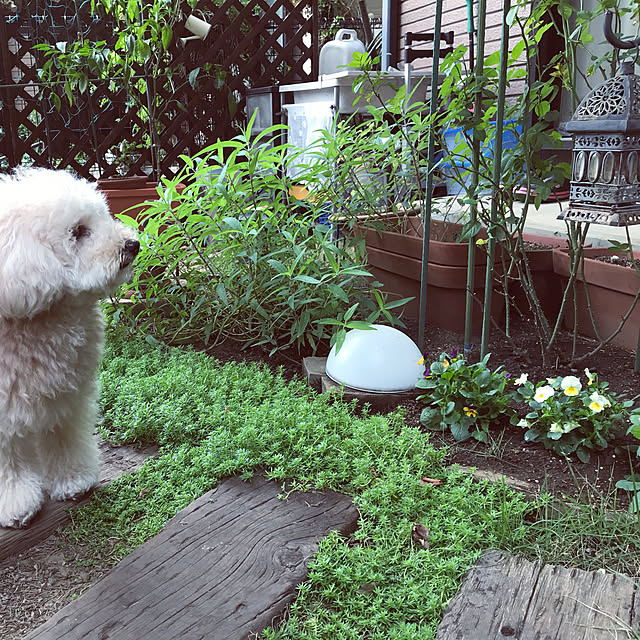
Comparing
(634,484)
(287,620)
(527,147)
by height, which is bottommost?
(287,620)

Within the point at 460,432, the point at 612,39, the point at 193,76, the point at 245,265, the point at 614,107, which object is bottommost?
the point at 460,432

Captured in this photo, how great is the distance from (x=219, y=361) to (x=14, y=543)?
4.17 feet

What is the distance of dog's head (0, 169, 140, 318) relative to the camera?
62.6 inches

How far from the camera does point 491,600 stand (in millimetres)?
1494

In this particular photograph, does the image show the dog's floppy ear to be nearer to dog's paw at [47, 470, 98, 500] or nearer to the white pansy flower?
dog's paw at [47, 470, 98, 500]

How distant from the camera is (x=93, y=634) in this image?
1.48 meters

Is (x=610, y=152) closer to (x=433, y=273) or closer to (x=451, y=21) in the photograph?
(x=433, y=273)

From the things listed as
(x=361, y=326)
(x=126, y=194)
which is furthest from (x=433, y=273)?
(x=126, y=194)

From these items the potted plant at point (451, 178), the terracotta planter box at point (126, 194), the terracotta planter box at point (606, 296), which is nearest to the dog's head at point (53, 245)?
the potted plant at point (451, 178)

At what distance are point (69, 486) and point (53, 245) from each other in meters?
0.81

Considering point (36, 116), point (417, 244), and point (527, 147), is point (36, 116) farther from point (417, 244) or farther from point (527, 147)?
point (527, 147)

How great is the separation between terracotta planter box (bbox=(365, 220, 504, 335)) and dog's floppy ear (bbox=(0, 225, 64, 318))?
1.86 m

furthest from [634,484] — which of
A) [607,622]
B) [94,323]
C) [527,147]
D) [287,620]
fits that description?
[94,323]

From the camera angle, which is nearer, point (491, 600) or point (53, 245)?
point (491, 600)
